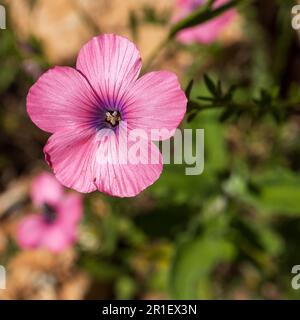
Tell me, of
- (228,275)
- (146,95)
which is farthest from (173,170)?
(146,95)

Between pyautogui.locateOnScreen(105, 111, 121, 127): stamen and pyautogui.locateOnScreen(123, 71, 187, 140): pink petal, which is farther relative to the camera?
pyautogui.locateOnScreen(105, 111, 121, 127): stamen

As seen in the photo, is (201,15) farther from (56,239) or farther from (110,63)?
(56,239)

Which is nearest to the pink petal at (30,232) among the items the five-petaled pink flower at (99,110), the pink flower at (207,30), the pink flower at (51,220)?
the pink flower at (51,220)

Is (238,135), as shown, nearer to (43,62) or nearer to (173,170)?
(173,170)

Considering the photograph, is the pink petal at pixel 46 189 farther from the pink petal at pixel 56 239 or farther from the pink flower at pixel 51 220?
the pink petal at pixel 56 239

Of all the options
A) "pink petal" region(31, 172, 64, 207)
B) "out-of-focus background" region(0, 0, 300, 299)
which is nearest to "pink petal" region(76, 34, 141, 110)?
"out-of-focus background" region(0, 0, 300, 299)

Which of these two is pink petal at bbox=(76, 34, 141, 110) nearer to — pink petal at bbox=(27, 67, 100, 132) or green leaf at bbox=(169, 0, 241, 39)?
pink petal at bbox=(27, 67, 100, 132)
